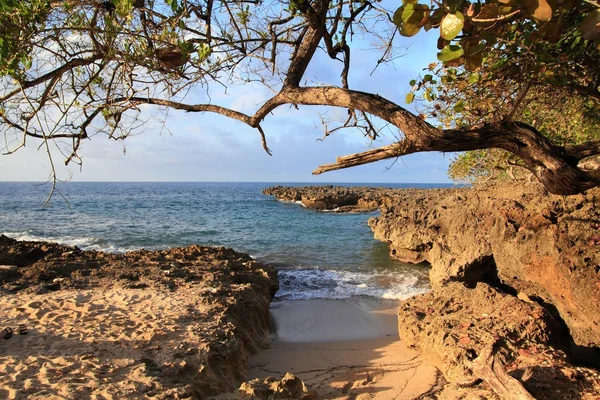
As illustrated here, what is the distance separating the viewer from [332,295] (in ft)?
32.9

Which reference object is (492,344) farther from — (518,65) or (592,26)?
(592,26)

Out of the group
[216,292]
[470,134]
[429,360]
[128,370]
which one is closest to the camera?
[470,134]

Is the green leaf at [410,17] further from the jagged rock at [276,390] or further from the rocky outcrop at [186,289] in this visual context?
the rocky outcrop at [186,289]

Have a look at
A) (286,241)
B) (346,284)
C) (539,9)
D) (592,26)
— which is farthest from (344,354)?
(286,241)

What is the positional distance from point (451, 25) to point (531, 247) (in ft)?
20.1

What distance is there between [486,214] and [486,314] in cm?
353

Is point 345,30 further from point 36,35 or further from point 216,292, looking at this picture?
point 216,292

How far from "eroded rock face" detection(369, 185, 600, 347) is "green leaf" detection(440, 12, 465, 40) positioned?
17.0 ft

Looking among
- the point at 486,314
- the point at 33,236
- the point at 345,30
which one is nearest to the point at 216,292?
the point at 486,314

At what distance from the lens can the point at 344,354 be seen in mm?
6301

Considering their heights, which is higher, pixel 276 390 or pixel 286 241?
pixel 276 390

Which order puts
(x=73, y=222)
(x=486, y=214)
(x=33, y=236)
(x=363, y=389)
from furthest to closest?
(x=73, y=222) < (x=33, y=236) < (x=486, y=214) < (x=363, y=389)

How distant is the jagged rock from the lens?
13.1ft

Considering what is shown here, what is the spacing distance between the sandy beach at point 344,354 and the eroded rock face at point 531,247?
1.70 m
